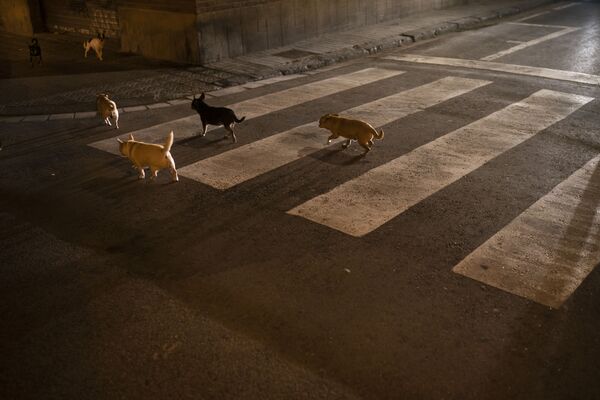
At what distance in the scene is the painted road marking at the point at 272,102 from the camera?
319 inches

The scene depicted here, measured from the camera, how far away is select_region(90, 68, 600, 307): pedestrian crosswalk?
15.4ft

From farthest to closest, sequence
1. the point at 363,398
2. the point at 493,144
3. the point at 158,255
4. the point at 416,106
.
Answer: the point at 416,106 < the point at 493,144 < the point at 158,255 < the point at 363,398

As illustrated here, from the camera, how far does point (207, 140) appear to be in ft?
25.7

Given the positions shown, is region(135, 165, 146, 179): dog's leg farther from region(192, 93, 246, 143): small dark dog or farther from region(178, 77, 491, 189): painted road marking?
region(192, 93, 246, 143): small dark dog

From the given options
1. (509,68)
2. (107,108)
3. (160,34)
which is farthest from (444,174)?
(160,34)

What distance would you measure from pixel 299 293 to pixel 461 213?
2.12 metres

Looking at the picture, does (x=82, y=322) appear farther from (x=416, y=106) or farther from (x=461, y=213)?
(x=416, y=106)

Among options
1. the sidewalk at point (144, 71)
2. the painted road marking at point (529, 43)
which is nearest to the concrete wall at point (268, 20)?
the sidewalk at point (144, 71)

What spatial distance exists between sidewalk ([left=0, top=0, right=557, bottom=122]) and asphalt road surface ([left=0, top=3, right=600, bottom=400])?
1.27m

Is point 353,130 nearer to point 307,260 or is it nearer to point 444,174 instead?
point 444,174

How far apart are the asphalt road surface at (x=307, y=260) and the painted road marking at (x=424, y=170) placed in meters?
0.03

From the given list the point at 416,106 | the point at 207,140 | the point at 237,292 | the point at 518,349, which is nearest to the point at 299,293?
the point at 237,292

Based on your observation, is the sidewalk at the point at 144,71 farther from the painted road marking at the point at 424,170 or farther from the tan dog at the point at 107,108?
the painted road marking at the point at 424,170

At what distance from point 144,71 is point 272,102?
391 centimetres
